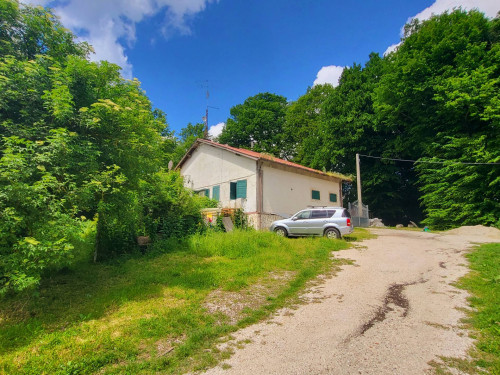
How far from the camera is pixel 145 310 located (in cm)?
510

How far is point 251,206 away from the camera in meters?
14.8

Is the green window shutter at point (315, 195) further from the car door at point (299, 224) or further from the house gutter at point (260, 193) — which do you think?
the car door at point (299, 224)

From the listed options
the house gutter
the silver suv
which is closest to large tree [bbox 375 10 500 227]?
the silver suv

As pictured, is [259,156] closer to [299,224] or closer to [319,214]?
[299,224]

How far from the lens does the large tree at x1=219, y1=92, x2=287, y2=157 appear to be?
36.5m

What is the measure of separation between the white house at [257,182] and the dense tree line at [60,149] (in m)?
6.11

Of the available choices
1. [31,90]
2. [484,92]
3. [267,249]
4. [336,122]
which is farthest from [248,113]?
[31,90]

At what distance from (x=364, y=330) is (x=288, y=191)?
478 inches

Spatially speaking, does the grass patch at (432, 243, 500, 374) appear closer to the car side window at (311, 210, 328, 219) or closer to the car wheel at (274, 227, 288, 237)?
the car side window at (311, 210, 328, 219)

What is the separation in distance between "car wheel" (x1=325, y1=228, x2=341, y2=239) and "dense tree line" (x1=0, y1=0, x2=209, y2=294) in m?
8.07

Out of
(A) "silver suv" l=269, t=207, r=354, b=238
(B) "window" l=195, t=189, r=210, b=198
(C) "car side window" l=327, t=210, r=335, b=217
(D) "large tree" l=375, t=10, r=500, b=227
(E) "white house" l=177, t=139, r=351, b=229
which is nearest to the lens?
(A) "silver suv" l=269, t=207, r=354, b=238

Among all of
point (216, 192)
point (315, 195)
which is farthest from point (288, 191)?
point (216, 192)

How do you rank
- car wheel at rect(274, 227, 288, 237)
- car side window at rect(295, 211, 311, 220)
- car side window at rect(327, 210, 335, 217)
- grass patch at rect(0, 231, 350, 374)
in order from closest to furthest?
grass patch at rect(0, 231, 350, 374) → car side window at rect(327, 210, 335, 217) → car side window at rect(295, 211, 311, 220) → car wheel at rect(274, 227, 288, 237)

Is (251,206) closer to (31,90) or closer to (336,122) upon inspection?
(31,90)
